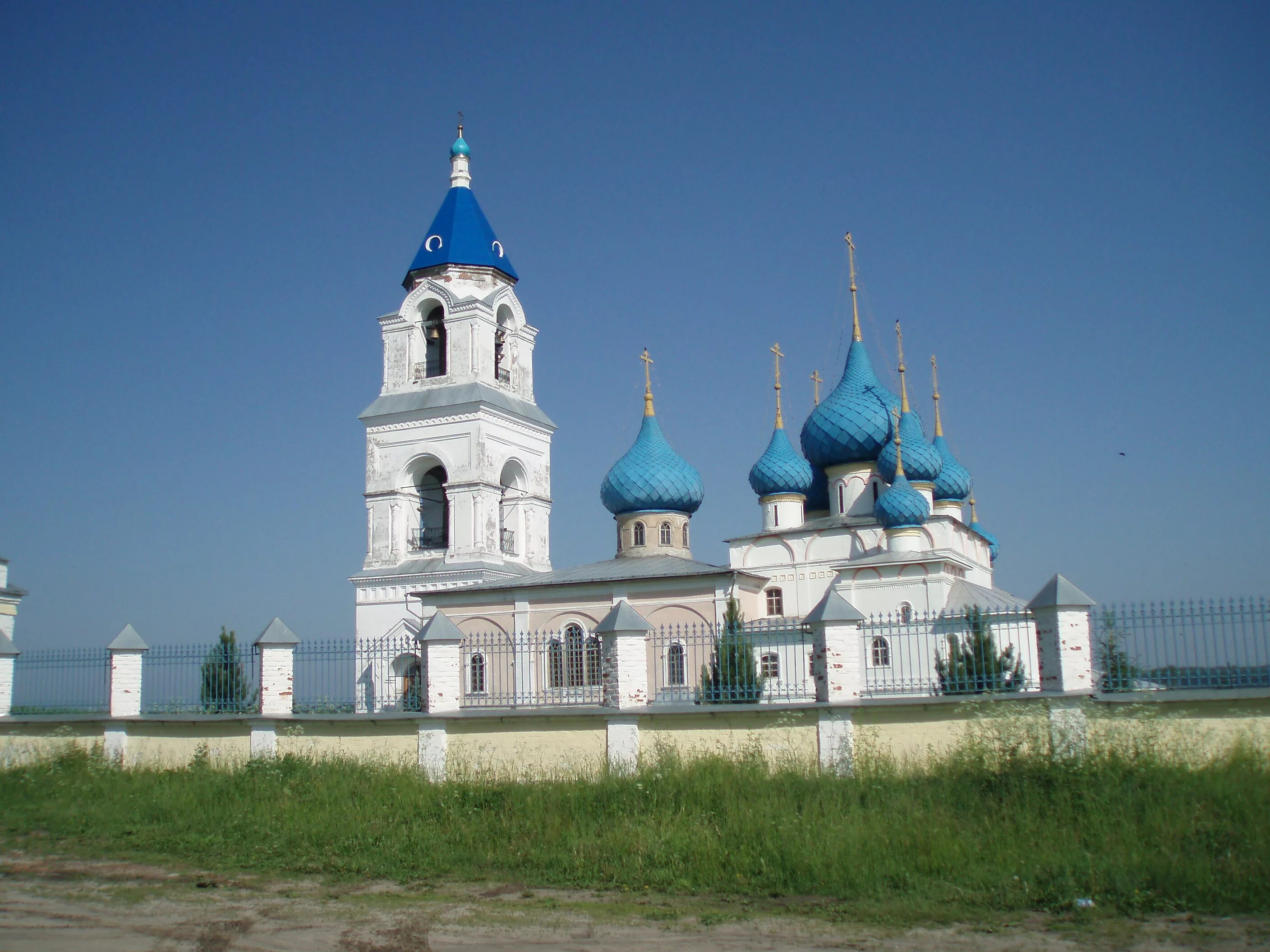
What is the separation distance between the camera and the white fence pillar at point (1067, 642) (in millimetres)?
9250

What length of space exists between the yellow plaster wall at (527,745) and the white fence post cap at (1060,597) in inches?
153

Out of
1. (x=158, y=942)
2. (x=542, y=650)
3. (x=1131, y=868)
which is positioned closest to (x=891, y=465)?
(x=542, y=650)

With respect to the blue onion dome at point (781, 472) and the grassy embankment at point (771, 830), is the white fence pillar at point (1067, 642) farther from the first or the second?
the blue onion dome at point (781, 472)

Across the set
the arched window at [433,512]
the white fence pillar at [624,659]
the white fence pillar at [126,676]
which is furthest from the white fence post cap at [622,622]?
the arched window at [433,512]

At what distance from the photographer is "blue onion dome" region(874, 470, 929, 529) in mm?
21906

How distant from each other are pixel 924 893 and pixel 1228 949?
1538 millimetres

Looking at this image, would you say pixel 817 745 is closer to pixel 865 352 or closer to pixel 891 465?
pixel 891 465

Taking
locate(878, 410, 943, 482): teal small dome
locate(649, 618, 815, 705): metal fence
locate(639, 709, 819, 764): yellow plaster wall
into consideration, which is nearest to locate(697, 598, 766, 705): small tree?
locate(649, 618, 815, 705): metal fence

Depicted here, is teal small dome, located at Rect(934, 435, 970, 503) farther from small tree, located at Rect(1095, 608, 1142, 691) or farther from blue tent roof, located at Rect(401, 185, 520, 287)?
small tree, located at Rect(1095, 608, 1142, 691)

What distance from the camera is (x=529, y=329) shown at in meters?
25.8

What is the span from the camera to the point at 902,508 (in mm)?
21922

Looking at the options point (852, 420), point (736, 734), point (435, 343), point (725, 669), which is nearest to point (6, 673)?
point (725, 669)

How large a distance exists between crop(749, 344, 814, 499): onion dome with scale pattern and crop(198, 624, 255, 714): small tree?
1465 cm

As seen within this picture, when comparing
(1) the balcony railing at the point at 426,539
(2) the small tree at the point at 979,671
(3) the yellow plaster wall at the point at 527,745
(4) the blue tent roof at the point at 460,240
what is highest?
(4) the blue tent roof at the point at 460,240
